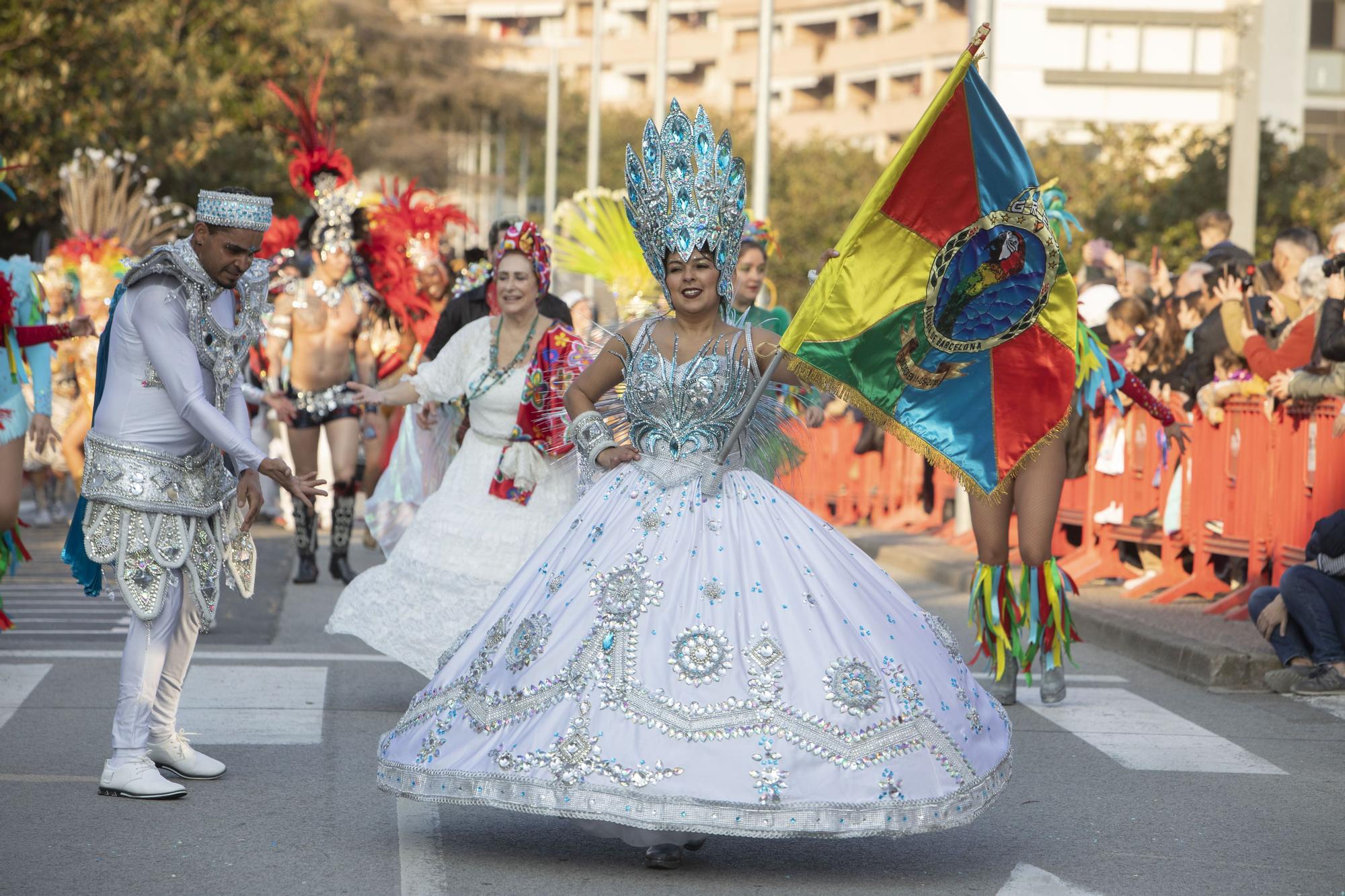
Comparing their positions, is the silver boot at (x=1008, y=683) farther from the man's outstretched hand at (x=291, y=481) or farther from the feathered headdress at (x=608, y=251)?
the man's outstretched hand at (x=291, y=481)

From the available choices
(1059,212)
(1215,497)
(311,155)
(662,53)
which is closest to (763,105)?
(662,53)

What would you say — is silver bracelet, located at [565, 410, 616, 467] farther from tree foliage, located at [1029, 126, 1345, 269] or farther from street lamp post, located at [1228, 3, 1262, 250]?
tree foliage, located at [1029, 126, 1345, 269]

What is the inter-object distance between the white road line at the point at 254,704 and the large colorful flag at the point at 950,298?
8.47 feet

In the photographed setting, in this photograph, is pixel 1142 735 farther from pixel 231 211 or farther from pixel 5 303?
pixel 5 303

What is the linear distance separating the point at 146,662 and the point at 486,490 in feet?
7.63

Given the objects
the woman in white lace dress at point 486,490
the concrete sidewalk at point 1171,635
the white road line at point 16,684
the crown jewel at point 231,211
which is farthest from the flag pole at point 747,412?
the concrete sidewalk at point 1171,635

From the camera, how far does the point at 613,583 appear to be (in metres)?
5.58

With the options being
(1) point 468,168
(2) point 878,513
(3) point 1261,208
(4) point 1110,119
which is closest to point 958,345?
(2) point 878,513

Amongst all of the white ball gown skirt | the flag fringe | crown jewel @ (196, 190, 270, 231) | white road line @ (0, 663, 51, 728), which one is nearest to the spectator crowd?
the flag fringe

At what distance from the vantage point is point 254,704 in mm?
8203

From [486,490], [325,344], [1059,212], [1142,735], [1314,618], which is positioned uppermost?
[1059,212]

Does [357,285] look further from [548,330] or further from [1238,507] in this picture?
[1238,507]

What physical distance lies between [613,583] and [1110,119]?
73.8 metres

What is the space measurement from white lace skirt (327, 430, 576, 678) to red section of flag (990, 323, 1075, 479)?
2.12 m
